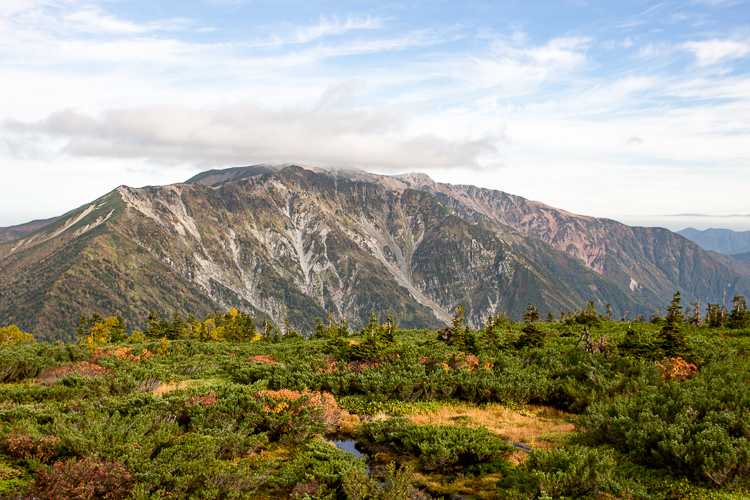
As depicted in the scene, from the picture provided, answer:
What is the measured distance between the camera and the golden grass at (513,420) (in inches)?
667

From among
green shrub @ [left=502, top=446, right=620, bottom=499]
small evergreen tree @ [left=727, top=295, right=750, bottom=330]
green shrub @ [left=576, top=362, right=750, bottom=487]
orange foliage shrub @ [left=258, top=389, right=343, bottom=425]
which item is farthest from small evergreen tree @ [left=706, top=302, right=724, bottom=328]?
orange foliage shrub @ [left=258, top=389, right=343, bottom=425]

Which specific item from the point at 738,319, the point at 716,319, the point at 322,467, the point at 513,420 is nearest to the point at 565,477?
the point at 322,467

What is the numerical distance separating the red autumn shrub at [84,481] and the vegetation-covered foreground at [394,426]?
4cm

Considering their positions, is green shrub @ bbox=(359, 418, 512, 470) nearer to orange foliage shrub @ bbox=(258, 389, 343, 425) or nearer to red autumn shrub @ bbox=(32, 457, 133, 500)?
orange foliage shrub @ bbox=(258, 389, 343, 425)

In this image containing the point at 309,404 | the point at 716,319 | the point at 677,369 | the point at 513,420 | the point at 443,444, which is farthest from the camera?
the point at 716,319

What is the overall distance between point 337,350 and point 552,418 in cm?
1574

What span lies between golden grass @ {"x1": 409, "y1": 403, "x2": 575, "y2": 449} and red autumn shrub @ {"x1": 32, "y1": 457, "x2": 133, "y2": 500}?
443 inches

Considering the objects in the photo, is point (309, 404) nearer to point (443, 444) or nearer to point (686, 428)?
point (443, 444)

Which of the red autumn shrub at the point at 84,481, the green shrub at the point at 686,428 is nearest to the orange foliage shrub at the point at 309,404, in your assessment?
the red autumn shrub at the point at 84,481

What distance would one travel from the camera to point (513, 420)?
19.8 metres

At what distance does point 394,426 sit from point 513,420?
6.84 m

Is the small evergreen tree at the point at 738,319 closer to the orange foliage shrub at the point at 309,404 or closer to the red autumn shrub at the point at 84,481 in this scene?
the orange foliage shrub at the point at 309,404

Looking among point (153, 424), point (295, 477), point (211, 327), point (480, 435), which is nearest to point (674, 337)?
point (480, 435)

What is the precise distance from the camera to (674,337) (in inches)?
992
